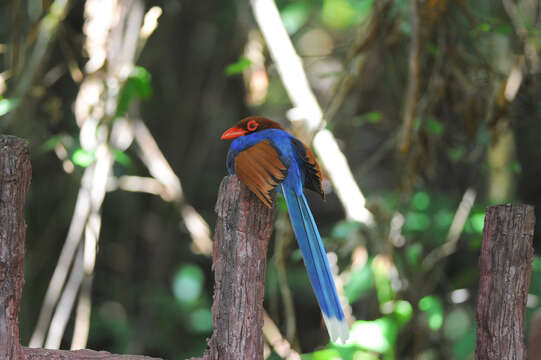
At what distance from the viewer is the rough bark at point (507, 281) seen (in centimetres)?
153

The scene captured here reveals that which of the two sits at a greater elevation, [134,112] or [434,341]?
[134,112]

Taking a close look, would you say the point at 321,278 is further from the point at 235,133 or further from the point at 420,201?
the point at 420,201

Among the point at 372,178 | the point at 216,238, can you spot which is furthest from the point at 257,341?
the point at 372,178

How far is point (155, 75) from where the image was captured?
5.46 m

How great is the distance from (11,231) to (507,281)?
3.91 feet

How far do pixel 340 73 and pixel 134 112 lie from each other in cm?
126

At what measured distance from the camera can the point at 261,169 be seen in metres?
1.68

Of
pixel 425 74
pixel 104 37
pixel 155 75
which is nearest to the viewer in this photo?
pixel 104 37

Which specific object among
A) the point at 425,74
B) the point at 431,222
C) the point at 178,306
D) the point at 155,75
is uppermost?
the point at 155,75

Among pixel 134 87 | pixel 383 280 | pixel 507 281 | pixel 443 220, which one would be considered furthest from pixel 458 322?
pixel 507 281

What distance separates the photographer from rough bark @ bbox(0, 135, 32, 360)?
1.37 meters

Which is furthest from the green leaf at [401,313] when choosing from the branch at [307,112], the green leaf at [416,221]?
the green leaf at [416,221]

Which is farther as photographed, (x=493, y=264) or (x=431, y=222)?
(x=431, y=222)

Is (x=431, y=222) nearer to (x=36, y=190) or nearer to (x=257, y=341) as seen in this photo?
(x=257, y=341)
